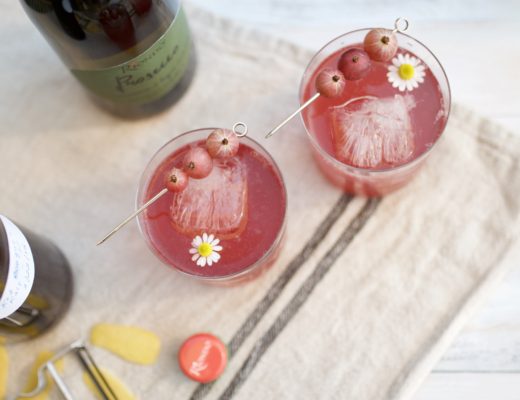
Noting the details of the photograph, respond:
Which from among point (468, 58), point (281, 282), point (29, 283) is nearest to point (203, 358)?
point (281, 282)

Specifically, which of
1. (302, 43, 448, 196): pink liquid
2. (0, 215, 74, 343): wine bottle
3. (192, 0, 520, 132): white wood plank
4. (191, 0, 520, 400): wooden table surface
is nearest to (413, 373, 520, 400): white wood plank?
(191, 0, 520, 400): wooden table surface

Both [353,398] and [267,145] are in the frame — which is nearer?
[353,398]

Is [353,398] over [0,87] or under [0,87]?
under

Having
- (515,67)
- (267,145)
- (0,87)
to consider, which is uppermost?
(0,87)

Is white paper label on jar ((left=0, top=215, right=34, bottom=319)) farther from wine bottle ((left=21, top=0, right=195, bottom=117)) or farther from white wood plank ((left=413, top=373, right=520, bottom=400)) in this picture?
white wood plank ((left=413, top=373, right=520, bottom=400))

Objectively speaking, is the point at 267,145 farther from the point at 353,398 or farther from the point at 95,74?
the point at 353,398

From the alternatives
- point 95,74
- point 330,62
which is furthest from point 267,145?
point 95,74
